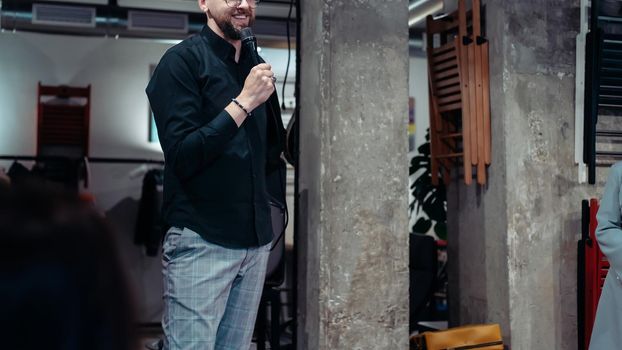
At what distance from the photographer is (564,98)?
12.4 feet

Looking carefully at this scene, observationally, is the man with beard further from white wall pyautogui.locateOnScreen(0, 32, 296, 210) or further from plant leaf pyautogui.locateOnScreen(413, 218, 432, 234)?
white wall pyautogui.locateOnScreen(0, 32, 296, 210)

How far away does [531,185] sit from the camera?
3.66 meters

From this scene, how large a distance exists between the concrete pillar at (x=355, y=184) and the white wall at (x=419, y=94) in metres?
5.52

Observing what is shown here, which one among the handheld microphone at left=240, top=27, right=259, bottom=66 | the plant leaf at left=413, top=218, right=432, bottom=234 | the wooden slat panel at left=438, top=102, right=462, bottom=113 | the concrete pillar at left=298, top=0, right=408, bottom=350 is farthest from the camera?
the plant leaf at left=413, top=218, right=432, bottom=234

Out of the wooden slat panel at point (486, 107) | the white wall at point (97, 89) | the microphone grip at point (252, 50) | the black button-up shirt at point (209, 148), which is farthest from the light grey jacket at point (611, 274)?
the white wall at point (97, 89)

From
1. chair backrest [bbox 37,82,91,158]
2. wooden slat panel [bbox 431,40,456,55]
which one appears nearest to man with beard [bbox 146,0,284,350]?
wooden slat panel [bbox 431,40,456,55]

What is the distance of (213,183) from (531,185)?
199 cm

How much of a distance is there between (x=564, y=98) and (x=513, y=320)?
115 cm

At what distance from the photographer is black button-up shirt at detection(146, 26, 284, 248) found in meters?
2.15

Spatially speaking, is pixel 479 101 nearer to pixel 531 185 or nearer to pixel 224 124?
pixel 531 185

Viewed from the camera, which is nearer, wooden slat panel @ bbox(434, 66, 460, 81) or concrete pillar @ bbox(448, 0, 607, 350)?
concrete pillar @ bbox(448, 0, 607, 350)

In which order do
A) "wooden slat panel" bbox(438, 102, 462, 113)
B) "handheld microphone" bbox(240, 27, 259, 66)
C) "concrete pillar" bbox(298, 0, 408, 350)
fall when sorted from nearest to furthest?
"handheld microphone" bbox(240, 27, 259, 66), "concrete pillar" bbox(298, 0, 408, 350), "wooden slat panel" bbox(438, 102, 462, 113)

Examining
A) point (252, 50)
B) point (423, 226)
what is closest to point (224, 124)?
point (252, 50)

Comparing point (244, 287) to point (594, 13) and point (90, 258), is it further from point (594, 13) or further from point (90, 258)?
point (594, 13)
